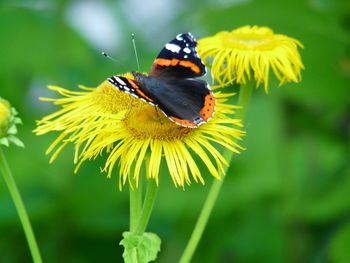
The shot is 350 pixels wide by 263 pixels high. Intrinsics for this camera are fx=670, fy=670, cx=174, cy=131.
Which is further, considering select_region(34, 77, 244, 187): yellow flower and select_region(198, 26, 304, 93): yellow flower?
select_region(198, 26, 304, 93): yellow flower

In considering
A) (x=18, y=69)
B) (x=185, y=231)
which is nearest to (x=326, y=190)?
(x=185, y=231)

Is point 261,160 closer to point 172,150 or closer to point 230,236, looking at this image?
point 230,236

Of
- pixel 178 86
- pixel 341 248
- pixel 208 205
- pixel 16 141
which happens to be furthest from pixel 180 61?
pixel 341 248

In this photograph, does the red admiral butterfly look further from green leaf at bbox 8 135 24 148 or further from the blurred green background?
the blurred green background

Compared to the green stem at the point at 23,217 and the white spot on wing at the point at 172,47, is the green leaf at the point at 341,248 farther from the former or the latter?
the green stem at the point at 23,217

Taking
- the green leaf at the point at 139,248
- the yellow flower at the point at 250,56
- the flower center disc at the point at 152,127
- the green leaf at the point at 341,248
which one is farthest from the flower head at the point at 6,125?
the green leaf at the point at 341,248

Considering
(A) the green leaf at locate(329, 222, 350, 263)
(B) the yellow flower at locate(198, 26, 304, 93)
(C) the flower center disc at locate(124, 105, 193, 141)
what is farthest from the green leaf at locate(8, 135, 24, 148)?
(A) the green leaf at locate(329, 222, 350, 263)

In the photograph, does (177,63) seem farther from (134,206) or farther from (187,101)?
(134,206)
